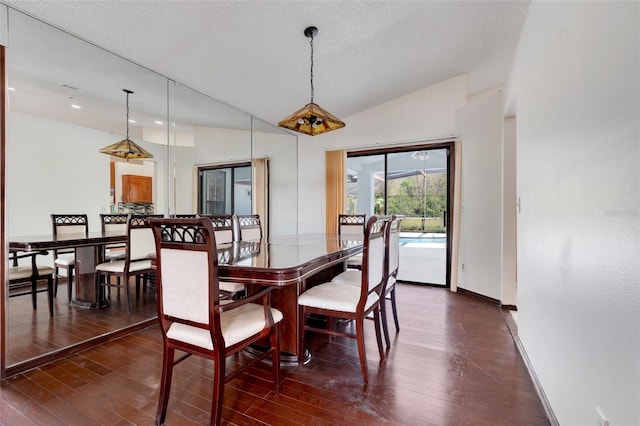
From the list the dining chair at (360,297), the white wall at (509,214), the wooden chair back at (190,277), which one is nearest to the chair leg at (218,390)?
the wooden chair back at (190,277)

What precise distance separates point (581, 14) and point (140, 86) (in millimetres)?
3690

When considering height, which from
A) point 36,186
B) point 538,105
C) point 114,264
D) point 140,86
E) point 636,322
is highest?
point 140,86

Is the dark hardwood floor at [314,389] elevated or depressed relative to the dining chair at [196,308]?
depressed

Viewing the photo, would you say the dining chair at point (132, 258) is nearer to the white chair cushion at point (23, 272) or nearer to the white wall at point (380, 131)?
the white chair cushion at point (23, 272)

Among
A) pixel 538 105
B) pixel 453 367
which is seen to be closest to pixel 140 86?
pixel 538 105

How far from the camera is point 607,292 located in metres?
1.06

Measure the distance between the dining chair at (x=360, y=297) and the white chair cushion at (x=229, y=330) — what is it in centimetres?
44

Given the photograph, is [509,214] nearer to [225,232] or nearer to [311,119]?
[311,119]

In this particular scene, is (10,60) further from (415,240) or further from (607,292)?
(415,240)

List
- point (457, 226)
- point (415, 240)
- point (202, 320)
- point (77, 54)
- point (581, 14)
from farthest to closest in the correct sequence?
point (415, 240) < point (457, 226) < point (77, 54) < point (202, 320) < point (581, 14)

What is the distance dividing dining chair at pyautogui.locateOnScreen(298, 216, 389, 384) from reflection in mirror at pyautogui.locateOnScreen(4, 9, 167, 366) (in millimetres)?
1994

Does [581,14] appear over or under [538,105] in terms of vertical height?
over

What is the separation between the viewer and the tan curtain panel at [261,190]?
5.07m

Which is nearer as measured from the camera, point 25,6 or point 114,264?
point 25,6
